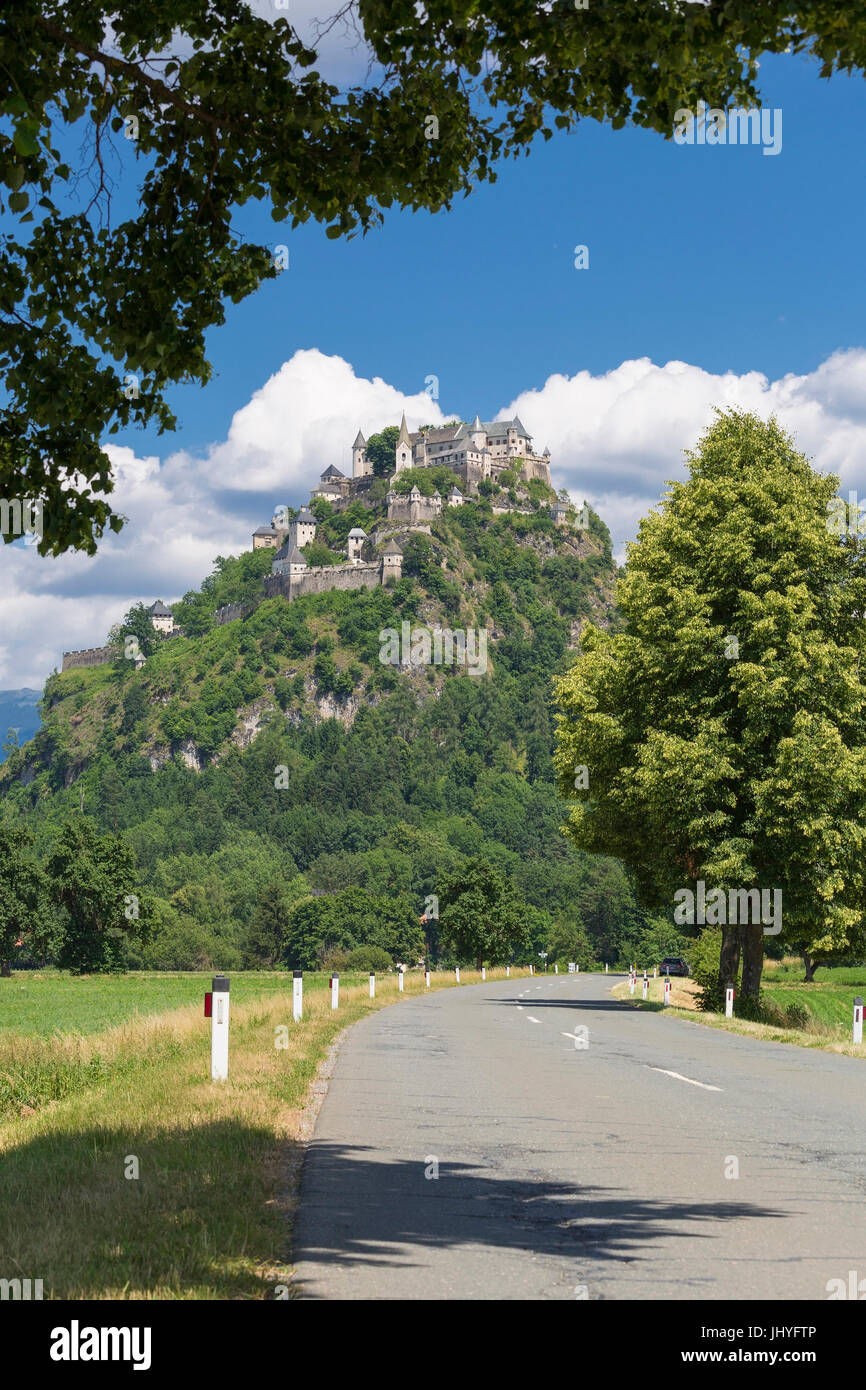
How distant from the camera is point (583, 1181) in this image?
839 cm

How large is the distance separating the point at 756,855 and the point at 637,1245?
2311 cm

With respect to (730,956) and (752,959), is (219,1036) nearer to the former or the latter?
(752,959)

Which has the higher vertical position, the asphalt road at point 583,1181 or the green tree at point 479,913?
the asphalt road at point 583,1181

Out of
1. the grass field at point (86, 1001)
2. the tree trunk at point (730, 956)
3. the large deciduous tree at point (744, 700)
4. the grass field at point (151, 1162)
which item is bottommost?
the grass field at point (86, 1001)

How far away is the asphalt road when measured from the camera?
19.2 ft

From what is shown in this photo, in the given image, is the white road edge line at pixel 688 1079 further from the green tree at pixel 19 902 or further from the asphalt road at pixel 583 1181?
the green tree at pixel 19 902

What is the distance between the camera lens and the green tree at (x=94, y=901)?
320ft

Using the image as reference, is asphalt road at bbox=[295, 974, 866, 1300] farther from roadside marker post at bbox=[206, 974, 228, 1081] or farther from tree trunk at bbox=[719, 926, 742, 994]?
tree trunk at bbox=[719, 926, 742, 994]

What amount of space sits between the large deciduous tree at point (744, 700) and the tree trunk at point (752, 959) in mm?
47

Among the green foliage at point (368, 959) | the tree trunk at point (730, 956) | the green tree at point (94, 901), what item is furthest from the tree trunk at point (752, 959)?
the green foliage at point (368, 959)

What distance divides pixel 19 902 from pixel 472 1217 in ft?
315

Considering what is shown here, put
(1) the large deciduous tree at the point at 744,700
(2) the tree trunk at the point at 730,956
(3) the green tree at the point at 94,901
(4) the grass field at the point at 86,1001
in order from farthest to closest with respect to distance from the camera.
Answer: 1. (3) the green tree at the point at 94,901
2. (4) the grass field at the point at 86,1001
3. (2) the tree trunk at the point at 730,956
4. (1) the large deciduous tree at the point at 744,700

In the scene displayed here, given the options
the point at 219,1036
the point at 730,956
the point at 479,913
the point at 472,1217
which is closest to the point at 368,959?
the point at 479,913
